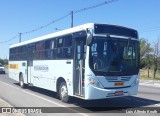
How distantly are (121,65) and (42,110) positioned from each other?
11.5 ft

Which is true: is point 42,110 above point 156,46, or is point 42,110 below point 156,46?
below

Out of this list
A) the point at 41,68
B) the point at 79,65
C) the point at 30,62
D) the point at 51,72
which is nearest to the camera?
Result: the point at 79,65

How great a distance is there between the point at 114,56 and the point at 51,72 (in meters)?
4.65

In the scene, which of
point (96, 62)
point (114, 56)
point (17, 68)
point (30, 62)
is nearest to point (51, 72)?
point (30, 62)

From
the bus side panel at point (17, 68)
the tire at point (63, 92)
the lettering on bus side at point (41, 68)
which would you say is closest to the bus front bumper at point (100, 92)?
the tire at point (63, 92)

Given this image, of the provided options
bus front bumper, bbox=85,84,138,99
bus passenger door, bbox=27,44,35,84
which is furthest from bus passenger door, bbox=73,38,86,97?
bus passenger door, bbox=27,44,35,84

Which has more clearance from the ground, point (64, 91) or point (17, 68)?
point (17, 68)

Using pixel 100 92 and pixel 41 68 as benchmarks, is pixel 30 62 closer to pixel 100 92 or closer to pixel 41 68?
pixel 41 68

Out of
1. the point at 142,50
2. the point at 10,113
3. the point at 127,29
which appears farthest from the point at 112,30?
the point at 142,50

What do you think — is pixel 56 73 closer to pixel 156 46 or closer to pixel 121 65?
pixel 121 65

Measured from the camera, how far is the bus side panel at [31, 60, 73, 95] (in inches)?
550

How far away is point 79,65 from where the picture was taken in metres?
13.1

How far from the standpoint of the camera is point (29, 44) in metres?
20.9

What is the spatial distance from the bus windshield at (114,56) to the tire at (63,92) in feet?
8.61
